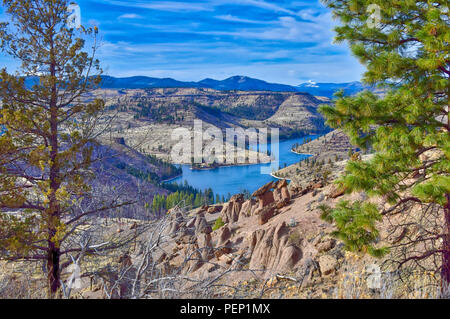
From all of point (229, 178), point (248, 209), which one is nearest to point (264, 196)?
point (248, 209)

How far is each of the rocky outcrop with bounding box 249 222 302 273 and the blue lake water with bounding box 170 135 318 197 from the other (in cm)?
8766

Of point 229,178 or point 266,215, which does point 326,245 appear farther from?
point 229,178

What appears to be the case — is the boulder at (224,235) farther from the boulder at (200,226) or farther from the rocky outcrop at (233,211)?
the rocky outcrop at (233,211)

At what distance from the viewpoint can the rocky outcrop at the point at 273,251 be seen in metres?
14.5

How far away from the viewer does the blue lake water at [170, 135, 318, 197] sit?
117m

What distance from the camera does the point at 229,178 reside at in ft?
443

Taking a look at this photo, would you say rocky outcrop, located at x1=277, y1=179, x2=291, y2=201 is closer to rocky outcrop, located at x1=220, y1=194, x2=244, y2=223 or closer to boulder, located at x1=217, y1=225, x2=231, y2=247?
rocky outcrop, located at x1=220, y1=194, x2=244, y2=223

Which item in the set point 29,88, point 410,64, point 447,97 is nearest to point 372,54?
point 410,64

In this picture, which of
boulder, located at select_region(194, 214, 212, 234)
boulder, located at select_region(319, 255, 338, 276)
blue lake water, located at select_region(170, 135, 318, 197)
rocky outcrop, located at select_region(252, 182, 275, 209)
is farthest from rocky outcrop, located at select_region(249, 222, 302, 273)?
blue lake water, located at select_region(170, 135, 318, 197)

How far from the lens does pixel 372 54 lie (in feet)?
26.2

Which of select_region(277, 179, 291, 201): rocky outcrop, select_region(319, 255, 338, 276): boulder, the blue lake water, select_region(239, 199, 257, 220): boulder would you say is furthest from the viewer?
the blue lake water

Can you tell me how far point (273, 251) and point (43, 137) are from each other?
11.3 meters
